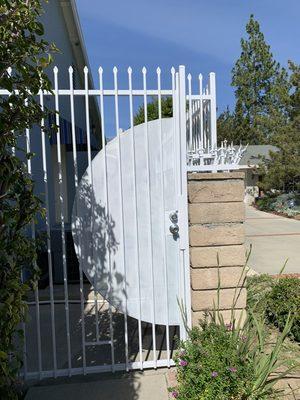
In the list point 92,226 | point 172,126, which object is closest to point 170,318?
point 92,226

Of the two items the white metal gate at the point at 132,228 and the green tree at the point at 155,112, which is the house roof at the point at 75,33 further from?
the white metal gate at the point at 132,228

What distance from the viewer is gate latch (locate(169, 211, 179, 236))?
3449 mm

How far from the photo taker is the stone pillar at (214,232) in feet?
10.8

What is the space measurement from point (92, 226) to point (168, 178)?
76 centimetres

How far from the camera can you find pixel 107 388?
3.21 metres

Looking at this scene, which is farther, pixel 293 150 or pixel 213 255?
pixel 293 150

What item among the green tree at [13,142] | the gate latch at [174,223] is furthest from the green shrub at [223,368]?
the green tree at [13,142]

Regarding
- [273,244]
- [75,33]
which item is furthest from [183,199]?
[75,33]

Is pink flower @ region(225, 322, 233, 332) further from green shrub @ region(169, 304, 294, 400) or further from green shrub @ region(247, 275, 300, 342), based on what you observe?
green shrub @ region(247, 275, 300, 342)

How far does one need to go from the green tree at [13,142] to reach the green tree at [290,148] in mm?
21043

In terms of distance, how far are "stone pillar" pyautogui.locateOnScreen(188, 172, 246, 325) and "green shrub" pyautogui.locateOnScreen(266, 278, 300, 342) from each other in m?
1.16

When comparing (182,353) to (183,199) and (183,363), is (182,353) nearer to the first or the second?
(183,363)

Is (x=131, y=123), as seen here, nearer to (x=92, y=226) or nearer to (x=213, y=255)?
(x=92, y=226)

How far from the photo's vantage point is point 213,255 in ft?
A: 10.9
